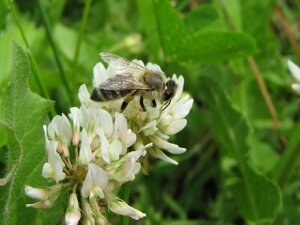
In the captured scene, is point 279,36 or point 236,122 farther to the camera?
point 279,36

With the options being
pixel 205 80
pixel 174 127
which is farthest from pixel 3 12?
pixel 205 80

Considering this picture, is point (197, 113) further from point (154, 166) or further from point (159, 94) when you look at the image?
point (159, 94)

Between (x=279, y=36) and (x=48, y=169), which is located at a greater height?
(x=48, y=169)

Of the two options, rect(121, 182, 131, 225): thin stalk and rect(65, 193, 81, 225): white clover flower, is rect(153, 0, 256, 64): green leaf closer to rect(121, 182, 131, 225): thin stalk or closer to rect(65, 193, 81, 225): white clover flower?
rect(121, 182, 131, 225): thin stalk

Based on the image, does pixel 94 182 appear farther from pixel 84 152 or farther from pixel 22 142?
pixel 22 142

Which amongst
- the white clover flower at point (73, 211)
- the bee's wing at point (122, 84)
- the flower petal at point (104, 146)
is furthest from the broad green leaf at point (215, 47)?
the white clover flower at point (73, 211)

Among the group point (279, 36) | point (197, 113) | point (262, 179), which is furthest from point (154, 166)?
point (279, 36)

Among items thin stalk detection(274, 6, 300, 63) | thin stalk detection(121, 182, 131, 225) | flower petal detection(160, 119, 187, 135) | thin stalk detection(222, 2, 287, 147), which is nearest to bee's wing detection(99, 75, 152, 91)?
flower petal detection(160, 119, 187, 135)
